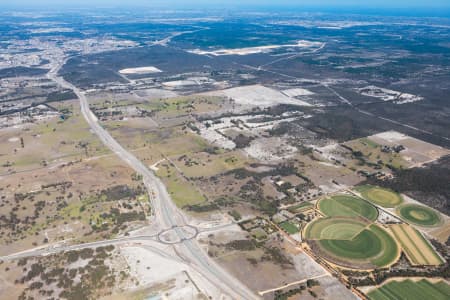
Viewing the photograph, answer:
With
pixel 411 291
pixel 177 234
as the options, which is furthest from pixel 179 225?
pixel 411 291

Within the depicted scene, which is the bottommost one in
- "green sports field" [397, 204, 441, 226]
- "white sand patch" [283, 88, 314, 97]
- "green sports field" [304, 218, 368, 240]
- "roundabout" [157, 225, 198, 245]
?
"white sand patch" [283, 88, 314, 97]

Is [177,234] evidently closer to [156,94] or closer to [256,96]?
[256,96]

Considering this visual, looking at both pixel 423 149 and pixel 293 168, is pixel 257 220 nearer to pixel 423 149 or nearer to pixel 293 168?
pixel 293 168

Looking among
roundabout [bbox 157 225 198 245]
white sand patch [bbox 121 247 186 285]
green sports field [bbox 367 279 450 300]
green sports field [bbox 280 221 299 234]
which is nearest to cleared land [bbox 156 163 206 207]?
roundabout [bbox 157 225 198 245]

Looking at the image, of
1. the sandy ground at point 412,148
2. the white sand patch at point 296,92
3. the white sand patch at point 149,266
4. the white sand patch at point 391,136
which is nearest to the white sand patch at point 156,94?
the white sand patch at point 296,92

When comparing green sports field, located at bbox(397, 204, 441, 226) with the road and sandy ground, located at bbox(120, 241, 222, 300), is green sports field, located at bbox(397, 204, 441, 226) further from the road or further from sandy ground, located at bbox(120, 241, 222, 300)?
sandy ground, located at bbox(120, 241, 222, 300)

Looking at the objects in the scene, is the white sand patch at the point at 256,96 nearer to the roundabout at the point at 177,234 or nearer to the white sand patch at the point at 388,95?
the white sand patch at the point at 388,95

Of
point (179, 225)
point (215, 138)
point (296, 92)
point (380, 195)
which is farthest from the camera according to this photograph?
point (296, 92)
